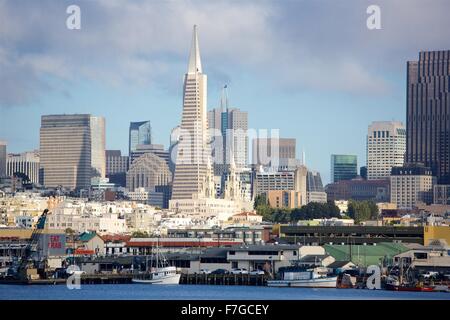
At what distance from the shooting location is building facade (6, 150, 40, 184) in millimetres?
74188

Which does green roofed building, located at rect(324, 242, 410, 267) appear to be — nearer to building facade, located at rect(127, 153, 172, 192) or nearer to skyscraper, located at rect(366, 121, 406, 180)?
skyscraper, located at rect(366, 121, 406, 180)

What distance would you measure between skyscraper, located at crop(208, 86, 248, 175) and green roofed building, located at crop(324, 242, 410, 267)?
33.6 m

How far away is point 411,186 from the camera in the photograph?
76875 mm

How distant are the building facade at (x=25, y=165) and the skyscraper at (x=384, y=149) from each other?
20.2m

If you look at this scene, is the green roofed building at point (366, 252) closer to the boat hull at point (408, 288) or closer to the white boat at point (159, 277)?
the white boat at point (159, 277)

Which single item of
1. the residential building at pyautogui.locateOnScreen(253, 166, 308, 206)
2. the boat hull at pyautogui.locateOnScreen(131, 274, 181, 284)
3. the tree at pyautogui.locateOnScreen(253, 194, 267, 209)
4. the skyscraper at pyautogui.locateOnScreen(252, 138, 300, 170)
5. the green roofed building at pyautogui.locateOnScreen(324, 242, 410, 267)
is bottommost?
the boat hull at pyautogui.locateOnScreen(131, 274, 181, 284)

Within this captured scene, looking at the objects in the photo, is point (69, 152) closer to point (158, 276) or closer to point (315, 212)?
point (315, 212)

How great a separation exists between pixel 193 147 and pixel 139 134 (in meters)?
7.49

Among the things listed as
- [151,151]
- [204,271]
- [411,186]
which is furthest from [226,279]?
[151,151]

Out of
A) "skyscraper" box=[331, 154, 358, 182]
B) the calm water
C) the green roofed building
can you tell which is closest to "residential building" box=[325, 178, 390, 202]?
"skyscraper" box=[331, 154, 358, 182]

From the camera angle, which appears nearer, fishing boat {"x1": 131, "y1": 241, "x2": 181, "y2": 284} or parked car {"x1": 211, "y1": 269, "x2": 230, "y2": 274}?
fishing boat {"x1": 131, "y1": 241, "x2": 181, "y2": 284}

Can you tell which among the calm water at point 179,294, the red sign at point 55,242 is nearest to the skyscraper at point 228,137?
the red sign at point 55,242

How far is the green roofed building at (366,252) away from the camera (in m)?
29.1

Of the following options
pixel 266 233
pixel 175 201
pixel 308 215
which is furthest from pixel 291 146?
pixel 266 233
